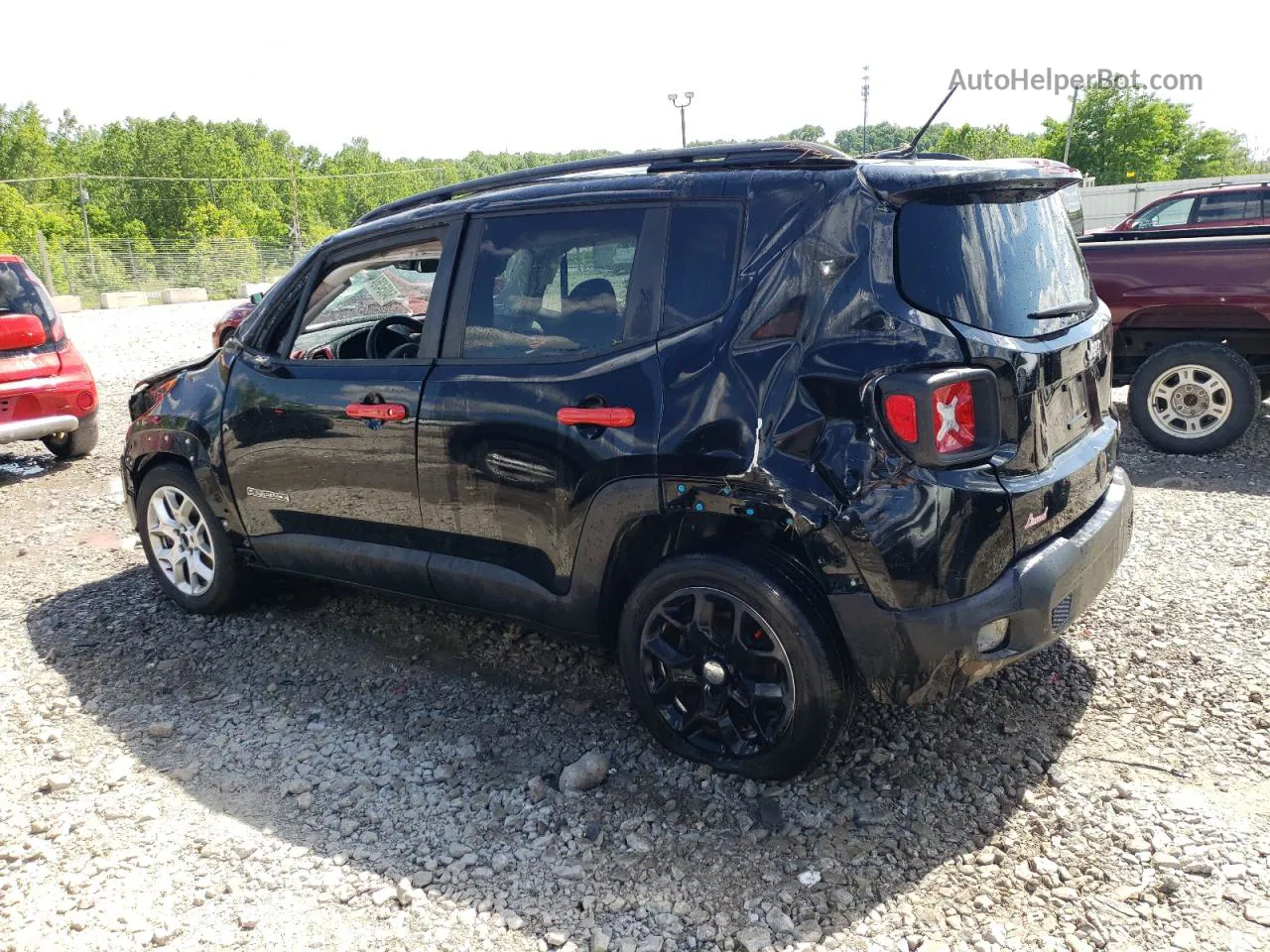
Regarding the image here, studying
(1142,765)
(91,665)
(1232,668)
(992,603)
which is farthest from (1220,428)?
(91,665)

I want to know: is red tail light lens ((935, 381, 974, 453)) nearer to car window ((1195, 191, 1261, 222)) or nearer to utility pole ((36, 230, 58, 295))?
car window ((1195, 191, 1261, 222))

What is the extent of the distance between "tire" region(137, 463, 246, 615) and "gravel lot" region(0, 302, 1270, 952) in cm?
15

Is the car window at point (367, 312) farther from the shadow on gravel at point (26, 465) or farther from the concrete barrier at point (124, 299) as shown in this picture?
the concrete barrier at point (124, 299)

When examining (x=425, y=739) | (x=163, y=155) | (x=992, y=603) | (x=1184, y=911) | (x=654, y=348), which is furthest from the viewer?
(x=163, y=155)

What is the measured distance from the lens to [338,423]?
3.93 metres

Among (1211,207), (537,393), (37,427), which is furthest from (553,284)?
(1211,207)

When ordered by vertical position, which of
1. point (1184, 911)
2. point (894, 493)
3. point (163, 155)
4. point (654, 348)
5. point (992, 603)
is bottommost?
point (1184, 911)

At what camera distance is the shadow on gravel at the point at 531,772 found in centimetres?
282

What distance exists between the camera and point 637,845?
2986mm

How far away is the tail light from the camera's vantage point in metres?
2.72

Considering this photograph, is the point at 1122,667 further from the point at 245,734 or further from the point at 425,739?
the point at 245,734

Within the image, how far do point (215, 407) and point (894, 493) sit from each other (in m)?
3.10

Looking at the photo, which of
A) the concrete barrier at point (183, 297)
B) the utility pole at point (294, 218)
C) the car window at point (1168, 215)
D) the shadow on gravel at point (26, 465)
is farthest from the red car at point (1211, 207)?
the concrete barrier at point (183, 297)

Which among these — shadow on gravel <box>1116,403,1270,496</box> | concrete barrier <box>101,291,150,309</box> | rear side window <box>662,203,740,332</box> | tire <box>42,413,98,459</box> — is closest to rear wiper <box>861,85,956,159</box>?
rear side window <box>662,203,740,332</box>
